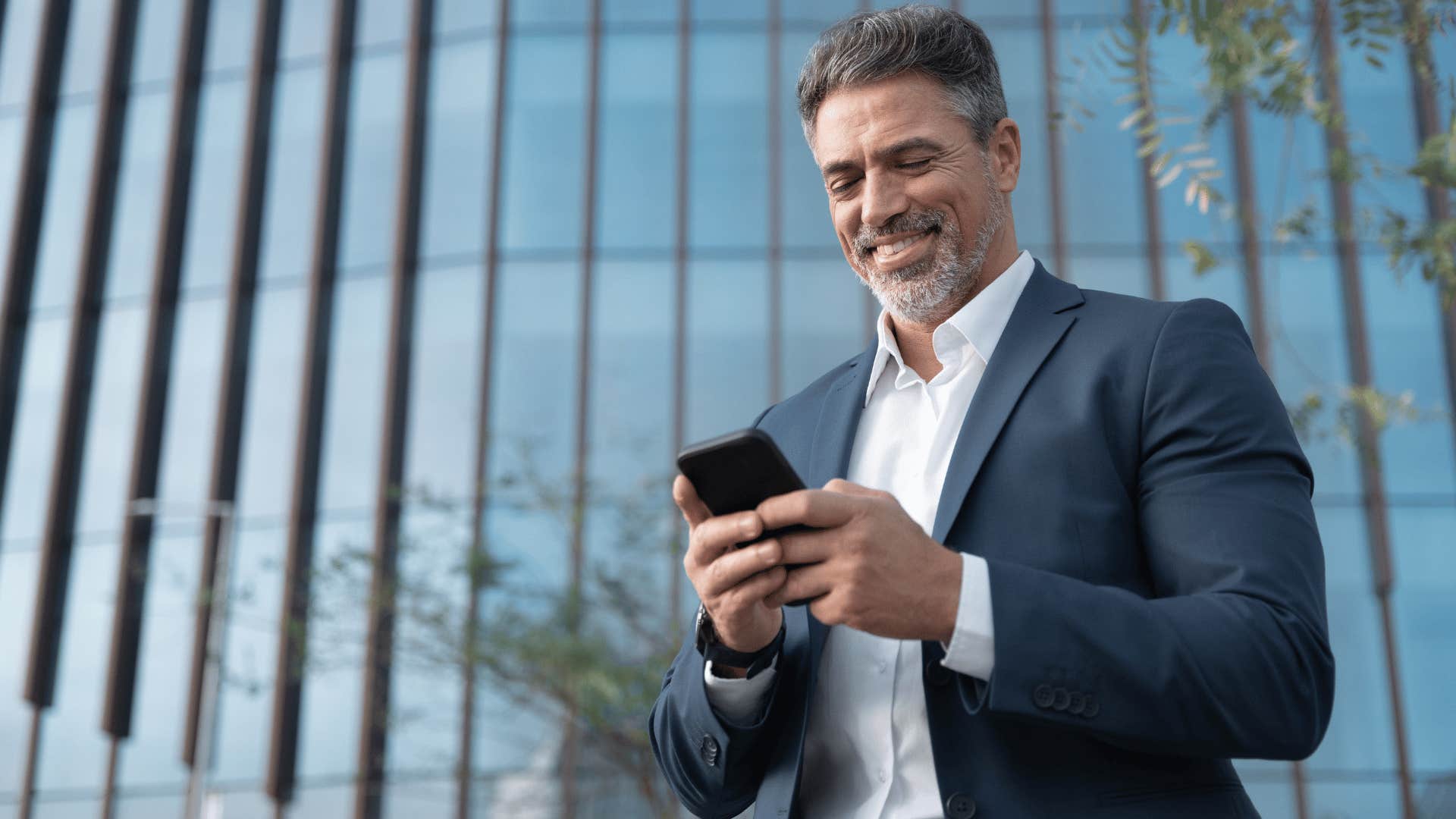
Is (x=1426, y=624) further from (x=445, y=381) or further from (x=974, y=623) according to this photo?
(x=974, y=623)

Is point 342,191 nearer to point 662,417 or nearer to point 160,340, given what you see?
point 160,340

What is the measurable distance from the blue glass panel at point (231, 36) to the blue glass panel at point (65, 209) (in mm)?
1774

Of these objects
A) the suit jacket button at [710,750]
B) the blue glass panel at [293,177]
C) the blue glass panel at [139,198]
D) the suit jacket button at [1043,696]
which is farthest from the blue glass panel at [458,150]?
the suit jacket button at [1043,696]

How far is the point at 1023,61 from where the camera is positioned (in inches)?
630

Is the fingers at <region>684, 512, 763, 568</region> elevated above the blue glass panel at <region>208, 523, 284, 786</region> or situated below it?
above

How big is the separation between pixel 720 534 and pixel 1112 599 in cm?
44

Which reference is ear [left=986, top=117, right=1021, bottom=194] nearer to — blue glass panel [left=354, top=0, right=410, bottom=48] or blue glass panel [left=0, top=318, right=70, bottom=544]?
blue glass panel [left=354, top=0, right=410, bottom=48]

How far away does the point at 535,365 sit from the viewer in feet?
52.5

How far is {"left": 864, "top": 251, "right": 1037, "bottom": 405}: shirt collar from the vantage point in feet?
6.83

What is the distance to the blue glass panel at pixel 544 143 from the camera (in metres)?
16.3

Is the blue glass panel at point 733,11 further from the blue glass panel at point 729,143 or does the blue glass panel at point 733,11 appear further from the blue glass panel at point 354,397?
the blue glass panel at point 354,397

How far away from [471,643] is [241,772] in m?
6.24

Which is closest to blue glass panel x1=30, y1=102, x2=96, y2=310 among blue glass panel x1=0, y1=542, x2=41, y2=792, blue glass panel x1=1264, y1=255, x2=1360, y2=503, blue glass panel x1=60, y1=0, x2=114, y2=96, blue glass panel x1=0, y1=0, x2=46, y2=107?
blue glass panel x1=60, y1=0, x2=114, y2=96

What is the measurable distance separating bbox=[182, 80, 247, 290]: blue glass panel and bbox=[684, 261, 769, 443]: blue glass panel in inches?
240
